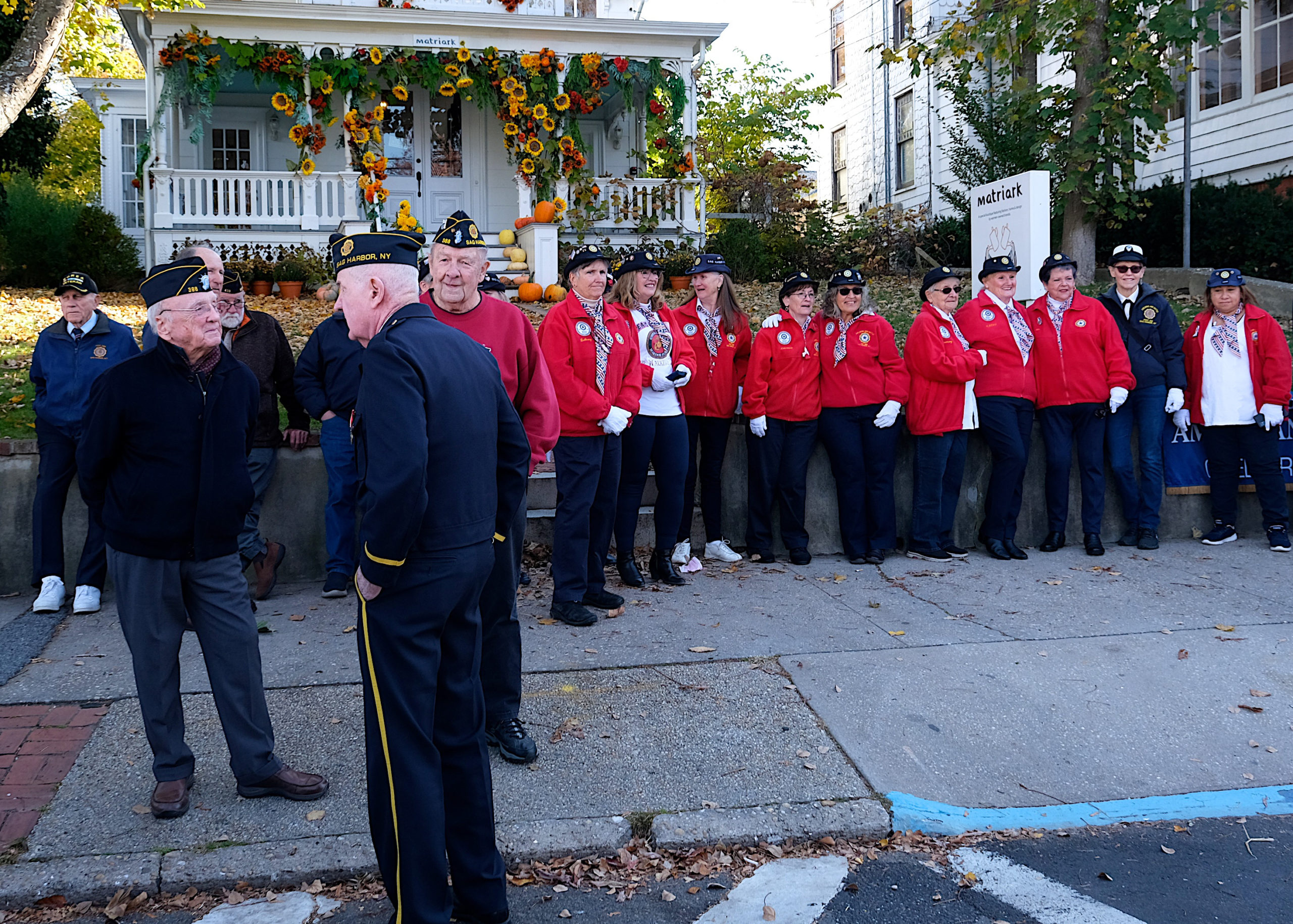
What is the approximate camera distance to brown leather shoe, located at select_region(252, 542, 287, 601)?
6754mm

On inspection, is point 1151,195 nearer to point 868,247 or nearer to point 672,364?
point 868,247

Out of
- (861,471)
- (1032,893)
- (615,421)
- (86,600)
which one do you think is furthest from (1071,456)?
(86,600)

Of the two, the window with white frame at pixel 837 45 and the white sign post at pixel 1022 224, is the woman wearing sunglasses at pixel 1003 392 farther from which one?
the window with white frame at pixel 837 45

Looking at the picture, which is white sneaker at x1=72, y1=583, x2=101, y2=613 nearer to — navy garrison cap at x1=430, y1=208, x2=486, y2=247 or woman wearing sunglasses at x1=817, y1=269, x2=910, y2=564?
navy garrison cap at x1=430, y1=208, x2=486, y2=247

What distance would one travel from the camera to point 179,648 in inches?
157

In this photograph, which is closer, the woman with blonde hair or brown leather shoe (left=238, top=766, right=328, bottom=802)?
brown leather shoe (left=238, top=766, right=328, bottom=802)

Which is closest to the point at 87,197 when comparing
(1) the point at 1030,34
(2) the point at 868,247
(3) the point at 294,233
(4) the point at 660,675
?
(3) the point at 294,233

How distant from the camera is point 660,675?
5.29 meters

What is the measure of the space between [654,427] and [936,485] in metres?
2.29

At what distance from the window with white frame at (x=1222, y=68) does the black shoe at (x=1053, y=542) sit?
36.6 feet

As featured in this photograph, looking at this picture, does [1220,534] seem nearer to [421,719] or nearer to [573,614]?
[573,614]

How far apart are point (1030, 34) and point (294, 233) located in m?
10.6

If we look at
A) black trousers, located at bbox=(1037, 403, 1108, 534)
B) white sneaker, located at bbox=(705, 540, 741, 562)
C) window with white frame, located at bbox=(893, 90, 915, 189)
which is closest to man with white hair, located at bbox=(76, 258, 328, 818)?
white sneaker, located at bbox=(705, 540, 741, 562)

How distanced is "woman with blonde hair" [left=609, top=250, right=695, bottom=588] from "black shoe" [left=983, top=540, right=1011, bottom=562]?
236 centimetres
